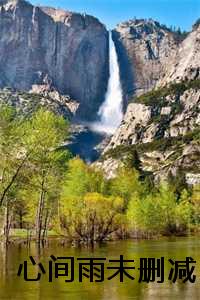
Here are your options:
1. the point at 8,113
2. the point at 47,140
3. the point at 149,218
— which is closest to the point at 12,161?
the point at 8,113

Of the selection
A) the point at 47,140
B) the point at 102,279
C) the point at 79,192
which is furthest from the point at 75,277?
the point at 79,192

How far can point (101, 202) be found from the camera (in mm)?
82438

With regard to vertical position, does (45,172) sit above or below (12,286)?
above

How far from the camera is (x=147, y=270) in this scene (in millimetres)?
35188

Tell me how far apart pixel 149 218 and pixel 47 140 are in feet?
137

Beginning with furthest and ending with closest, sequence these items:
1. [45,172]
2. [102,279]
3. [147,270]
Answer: [45,172] → [147,270] → [102,279]

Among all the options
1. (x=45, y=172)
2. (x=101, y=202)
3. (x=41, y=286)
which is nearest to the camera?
(x=41, y=286)

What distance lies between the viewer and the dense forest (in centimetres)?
5569

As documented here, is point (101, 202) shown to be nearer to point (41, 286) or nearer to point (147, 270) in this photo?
point (147, 270)

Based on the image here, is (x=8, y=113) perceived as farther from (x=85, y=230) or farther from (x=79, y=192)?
(x=79, y=192)

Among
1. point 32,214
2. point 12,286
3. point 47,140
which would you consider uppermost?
point 47,140

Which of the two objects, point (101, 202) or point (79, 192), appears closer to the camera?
point (101, 202)

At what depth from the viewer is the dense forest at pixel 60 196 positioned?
183ft

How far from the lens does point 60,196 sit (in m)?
90.6
